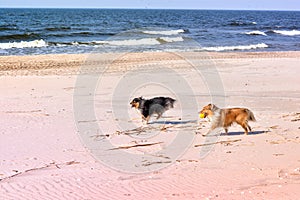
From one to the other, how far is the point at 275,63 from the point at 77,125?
1235 cm

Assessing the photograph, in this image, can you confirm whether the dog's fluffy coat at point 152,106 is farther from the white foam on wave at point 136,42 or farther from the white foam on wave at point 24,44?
the white foam on wave at point 24,44

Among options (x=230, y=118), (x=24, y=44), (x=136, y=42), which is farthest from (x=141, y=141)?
(x=24, y=44)

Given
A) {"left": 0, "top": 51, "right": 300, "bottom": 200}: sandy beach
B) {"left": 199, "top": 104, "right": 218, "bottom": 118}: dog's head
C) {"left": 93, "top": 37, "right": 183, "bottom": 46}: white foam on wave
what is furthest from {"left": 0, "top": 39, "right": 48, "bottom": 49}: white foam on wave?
{"left": 199, "top": 104, "right": 218, "bottom": 118}: dog's head

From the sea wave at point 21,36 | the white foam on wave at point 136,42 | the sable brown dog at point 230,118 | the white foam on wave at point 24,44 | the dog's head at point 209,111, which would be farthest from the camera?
the sea wave at point 21,36

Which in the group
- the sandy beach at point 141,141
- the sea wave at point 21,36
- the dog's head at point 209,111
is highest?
the sea wave at point 21,36

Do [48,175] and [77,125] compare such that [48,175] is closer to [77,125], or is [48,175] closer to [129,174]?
[129,174]

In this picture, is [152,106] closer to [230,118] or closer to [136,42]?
[230,118]

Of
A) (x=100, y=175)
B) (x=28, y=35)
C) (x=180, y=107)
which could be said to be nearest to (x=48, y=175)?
(x=100, y=175)

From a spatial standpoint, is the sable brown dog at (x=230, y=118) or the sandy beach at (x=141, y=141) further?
the sable brown dog at (x=230, y=118)

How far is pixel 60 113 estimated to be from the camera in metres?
9.89

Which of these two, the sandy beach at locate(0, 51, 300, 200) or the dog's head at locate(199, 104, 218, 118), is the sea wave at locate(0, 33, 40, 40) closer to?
the sandy beach at locate(0, 51, 300, 200)

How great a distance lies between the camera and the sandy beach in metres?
5.56

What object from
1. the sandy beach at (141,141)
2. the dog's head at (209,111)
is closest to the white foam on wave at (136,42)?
the sandy beach at (141,141)

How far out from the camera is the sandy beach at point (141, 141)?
556cm
